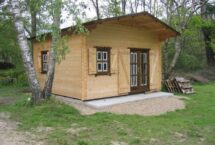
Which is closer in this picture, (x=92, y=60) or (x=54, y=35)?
(x=54, y=35)

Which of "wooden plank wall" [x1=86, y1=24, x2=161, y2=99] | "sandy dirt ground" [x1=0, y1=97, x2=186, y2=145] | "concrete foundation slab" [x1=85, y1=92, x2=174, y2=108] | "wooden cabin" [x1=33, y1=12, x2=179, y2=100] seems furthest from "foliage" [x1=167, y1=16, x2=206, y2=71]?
"sandy dirt ground" [x1=0, y1=97, x2=186, y2=145]

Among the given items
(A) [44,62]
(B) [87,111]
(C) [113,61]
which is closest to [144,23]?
(C) [113,61]

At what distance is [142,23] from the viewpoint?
38.6 ft

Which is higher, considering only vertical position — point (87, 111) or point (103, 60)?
point (103, 60)

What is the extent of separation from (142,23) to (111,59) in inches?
83.9

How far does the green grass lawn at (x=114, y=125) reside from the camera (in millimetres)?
5977

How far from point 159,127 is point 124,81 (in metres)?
4.63

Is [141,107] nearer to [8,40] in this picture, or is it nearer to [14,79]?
[14,79]

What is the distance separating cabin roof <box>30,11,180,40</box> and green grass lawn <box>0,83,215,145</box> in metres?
2.86

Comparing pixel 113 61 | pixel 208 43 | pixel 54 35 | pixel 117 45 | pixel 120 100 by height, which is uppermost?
pixel 208 43

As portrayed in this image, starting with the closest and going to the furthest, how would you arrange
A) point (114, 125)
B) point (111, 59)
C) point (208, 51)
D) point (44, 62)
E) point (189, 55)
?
point (114, 125)
point (111, 59)
point (44, 62)
point (208, 51)
point (189, 55)

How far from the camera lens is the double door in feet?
38.9

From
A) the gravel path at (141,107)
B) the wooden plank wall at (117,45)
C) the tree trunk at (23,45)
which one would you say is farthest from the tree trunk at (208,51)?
the tree trunk at (23,45)

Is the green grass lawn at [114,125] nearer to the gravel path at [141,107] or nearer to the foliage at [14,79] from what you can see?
the gravel path at [141,107]
